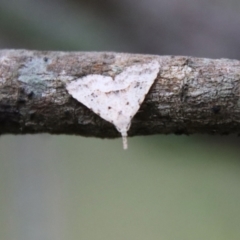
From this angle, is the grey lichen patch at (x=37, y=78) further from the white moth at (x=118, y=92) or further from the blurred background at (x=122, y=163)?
the blurred background at (x=122, y=163)

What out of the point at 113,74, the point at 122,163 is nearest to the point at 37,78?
the point at 113,74

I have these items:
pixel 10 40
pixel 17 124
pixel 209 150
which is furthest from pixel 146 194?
pixel 17 124

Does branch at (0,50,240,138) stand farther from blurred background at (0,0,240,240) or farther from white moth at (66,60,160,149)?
blurred background at (0,0,240,240)

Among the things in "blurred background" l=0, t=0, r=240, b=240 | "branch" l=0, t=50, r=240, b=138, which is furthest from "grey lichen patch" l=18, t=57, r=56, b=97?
"blurred background" l=0, t=0, r=240, b=240


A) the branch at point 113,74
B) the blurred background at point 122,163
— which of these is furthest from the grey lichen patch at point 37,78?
the blurred background at point 122,163

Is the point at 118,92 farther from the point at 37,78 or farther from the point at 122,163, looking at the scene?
the point at 122,163

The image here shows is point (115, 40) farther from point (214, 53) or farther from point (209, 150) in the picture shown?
point (209, 150)
